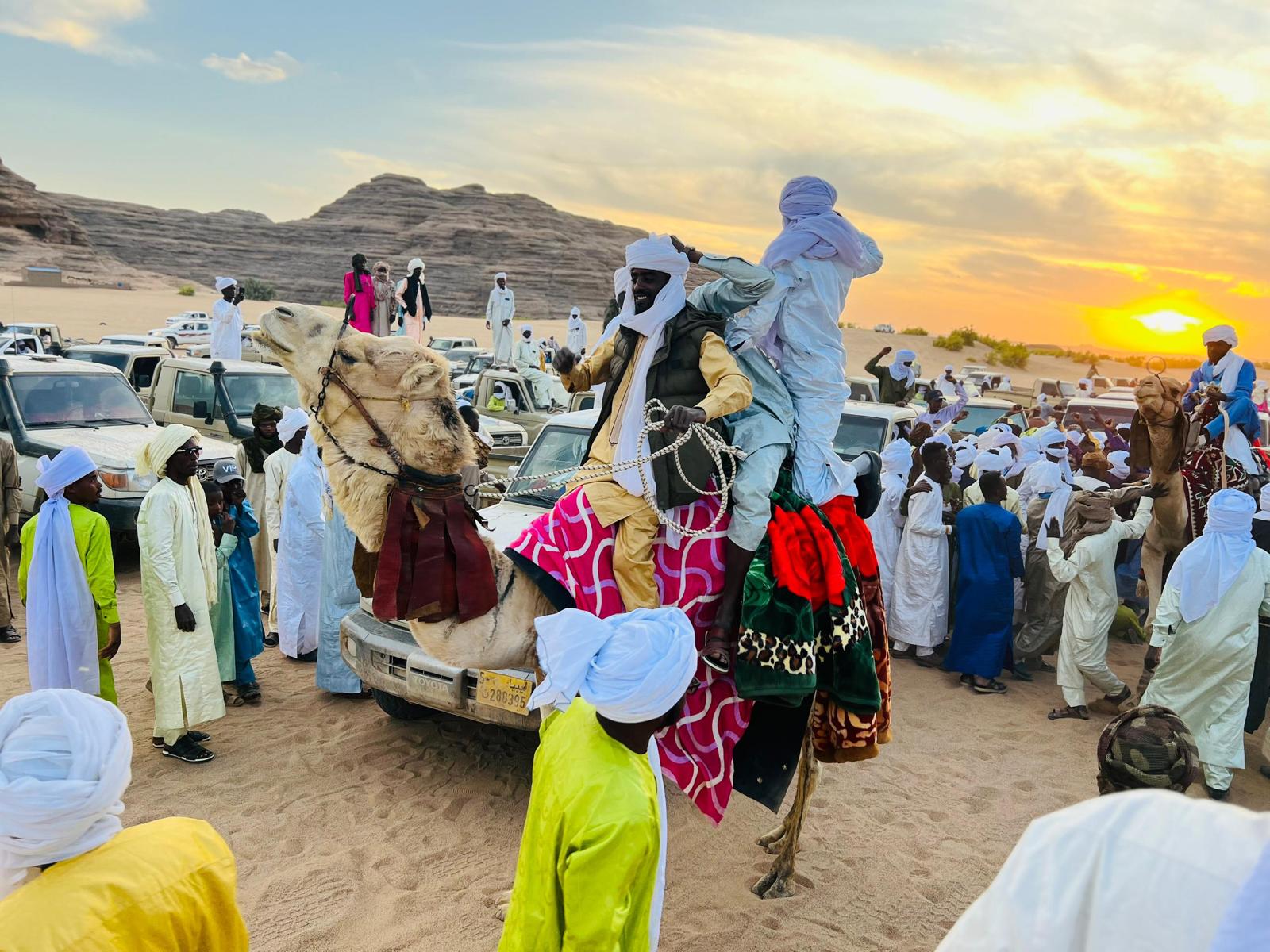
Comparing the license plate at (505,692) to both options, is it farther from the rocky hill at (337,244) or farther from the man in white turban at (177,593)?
A: the rocky hill at (337,244)

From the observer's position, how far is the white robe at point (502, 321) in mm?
25844

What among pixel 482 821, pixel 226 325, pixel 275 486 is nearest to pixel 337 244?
pixel 226 325

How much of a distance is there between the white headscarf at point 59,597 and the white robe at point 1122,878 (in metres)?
5.75

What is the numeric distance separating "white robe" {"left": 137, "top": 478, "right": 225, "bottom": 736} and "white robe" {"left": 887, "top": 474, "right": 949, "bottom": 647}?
20.7ft

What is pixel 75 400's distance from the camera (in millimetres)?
11852

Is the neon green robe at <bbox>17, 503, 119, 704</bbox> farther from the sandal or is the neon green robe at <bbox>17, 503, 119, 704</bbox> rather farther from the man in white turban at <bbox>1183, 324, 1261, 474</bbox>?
the man in white turban at <bbox>1183, 324, 1261, 474</bbox>

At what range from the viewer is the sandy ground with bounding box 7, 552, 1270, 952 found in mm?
4773

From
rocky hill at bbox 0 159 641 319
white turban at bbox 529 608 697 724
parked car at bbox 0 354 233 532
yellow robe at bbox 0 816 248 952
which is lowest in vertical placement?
parked car at bbox 0 354 233 532

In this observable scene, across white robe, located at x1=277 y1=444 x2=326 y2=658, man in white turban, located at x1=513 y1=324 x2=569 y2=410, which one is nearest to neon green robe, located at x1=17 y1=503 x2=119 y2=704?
white robe, located at x1=277 y1=444 x2=326 y2=658

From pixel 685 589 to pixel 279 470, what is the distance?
17.1 feet

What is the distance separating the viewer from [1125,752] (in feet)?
11.0

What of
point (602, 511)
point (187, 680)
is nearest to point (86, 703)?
point (602, 511)

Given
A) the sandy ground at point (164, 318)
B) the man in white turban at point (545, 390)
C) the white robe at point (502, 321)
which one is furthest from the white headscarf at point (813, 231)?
the sandy ground at point (164, 318)

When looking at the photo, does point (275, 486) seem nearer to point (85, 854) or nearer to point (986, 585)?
point (986, 585)
